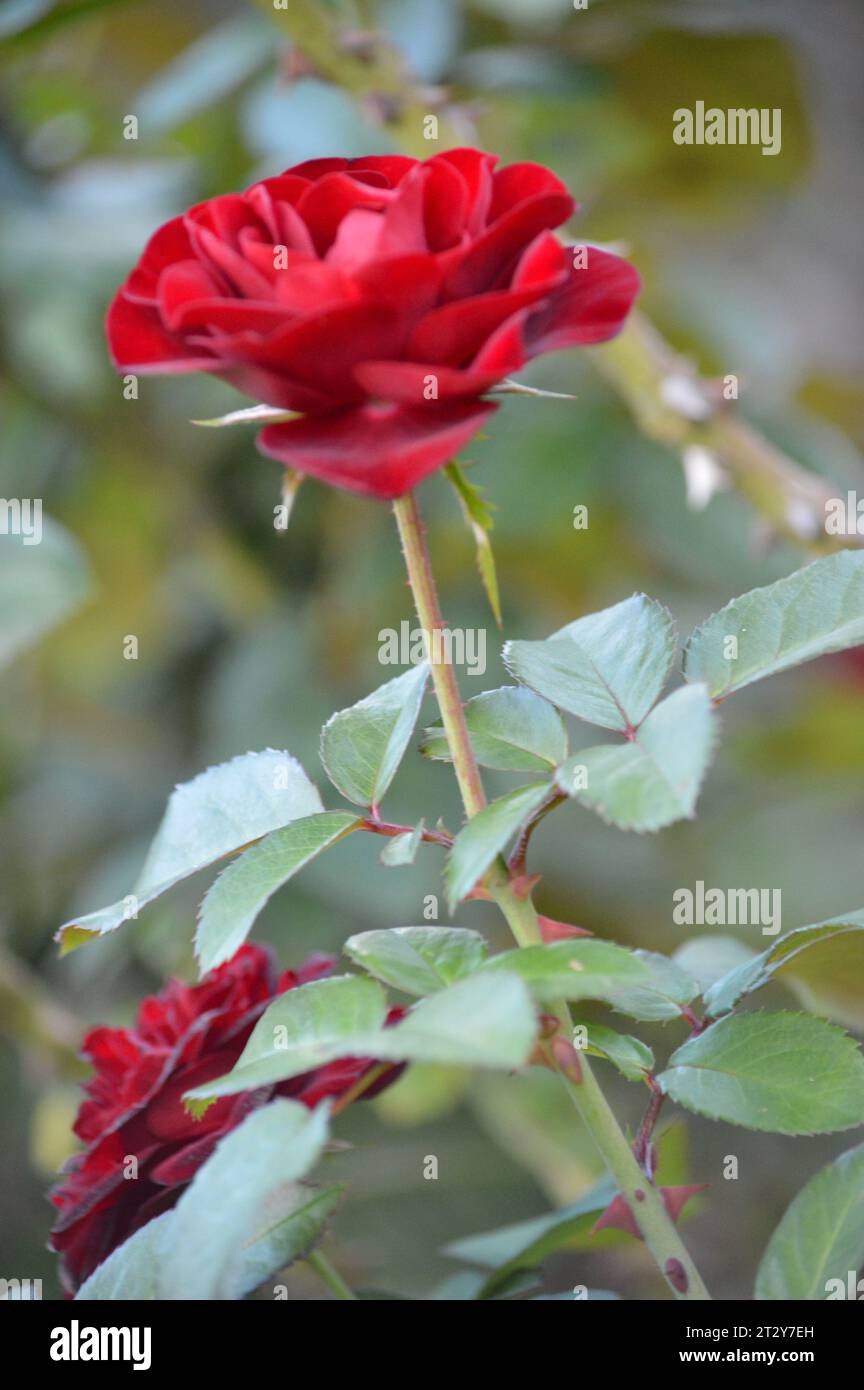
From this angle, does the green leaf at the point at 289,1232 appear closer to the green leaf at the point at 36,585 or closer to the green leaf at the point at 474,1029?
the green leaf at the point at 474,1029

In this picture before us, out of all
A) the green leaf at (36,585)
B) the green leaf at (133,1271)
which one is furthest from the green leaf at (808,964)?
the green leaf at (36,585)

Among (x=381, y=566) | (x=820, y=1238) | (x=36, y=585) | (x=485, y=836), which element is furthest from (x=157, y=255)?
(x=381, y=566)

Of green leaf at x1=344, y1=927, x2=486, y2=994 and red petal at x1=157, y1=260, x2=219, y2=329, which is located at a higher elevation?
red petal at x1=157, y1=260, x2=219, y2=329

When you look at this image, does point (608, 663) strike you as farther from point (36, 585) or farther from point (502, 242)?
point (36, 585)

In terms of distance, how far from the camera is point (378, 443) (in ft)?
0.67

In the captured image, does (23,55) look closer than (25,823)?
Yes

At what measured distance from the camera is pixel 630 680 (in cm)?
24

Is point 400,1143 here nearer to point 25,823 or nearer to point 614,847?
point 614,847

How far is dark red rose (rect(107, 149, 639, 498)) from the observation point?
0.65ft

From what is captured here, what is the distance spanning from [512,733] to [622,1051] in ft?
0.22

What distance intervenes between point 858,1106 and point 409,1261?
48 centimetres

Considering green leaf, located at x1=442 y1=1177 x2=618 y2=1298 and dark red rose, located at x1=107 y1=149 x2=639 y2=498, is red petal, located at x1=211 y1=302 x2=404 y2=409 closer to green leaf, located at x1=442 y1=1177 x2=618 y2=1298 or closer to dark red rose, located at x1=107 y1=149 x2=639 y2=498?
dark red rose, located at x1=107 y1=149 x2=639 y2=498

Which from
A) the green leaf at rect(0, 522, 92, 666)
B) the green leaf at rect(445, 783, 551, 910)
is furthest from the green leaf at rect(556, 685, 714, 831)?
the green leaf at rect(0, 522, 92, 666)
